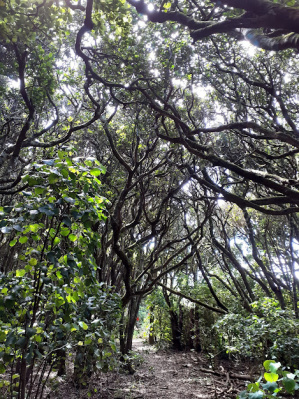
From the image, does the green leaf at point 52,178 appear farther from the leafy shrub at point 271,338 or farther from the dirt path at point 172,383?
the dirt path at point 172,383

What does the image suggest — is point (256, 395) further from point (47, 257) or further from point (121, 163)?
point (121, 163)

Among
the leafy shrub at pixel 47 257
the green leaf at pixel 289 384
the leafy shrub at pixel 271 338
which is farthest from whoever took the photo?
the leafy shrub at pixel 271 338

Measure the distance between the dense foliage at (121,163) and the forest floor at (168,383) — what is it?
63 centimetres

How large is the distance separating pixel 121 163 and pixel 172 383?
20.2 feet

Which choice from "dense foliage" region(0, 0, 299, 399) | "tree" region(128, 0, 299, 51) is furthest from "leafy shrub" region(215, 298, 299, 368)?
"tree" region(128, 0, 299, 51)

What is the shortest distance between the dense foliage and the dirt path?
30.4 inches

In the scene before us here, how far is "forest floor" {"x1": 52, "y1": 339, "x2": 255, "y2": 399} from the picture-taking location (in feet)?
19.4

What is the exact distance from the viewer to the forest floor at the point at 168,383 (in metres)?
5.92

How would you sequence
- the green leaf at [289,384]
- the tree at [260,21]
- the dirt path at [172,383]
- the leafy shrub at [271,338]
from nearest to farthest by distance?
the green leaf at [289,384], the tree at [260,21], the leafy shrub at [271,338], the dirt path at [172,383]

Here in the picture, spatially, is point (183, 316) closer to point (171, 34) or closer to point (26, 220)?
point (171, 34)

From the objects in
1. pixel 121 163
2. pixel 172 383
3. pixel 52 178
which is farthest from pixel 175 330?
pixel 52 178

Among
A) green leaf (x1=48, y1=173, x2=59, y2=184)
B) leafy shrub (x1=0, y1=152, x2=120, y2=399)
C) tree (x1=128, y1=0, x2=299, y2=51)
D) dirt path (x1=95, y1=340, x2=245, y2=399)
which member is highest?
tree (x1=128, y1=0, x2=299, y2=51)

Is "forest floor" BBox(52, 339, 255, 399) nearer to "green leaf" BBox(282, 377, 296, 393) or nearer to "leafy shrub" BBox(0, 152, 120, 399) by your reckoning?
"leafy shrub" BBox(0, 152, 120, 399)

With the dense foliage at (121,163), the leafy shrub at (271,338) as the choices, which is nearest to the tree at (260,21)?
the dense foliage at (121,163)
